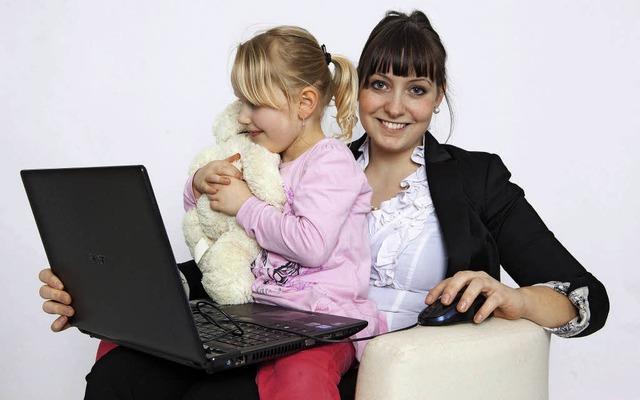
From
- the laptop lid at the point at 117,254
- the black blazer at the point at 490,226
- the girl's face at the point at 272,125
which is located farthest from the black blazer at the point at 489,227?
the laptop lid at the point at 117,254

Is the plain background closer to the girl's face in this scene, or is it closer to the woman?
the woman

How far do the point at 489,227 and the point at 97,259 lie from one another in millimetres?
882

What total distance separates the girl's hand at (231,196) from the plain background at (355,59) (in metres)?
0.97

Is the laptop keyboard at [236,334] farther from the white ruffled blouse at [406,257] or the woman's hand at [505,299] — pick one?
the white ruffled blouse at [406,257]

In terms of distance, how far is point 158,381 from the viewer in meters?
1.47

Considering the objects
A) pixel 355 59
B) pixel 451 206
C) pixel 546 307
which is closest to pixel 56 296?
pixel 451 206

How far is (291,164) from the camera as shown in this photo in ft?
5.45

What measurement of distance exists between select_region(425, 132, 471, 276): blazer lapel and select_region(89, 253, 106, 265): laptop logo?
75 cm

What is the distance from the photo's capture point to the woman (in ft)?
5.37

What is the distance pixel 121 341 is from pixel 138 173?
0.39 m

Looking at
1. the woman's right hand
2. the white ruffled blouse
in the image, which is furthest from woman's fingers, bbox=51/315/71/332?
the white ruffled blouse

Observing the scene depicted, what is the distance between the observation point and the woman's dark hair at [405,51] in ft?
5.95

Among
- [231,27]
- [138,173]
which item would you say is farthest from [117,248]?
[231,27]

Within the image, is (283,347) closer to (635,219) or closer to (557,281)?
(557,281)
